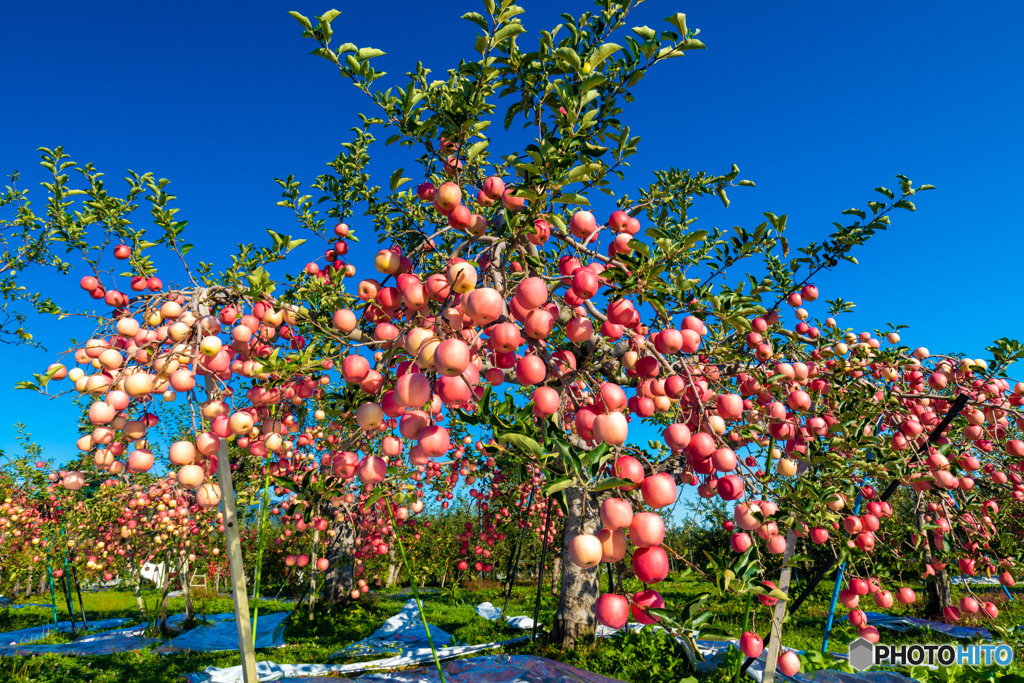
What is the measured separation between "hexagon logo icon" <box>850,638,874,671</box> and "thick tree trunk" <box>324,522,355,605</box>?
9.09 m

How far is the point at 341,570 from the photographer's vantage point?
10.5m

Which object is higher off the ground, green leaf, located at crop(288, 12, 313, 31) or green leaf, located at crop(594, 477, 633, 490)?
green leaf, located at crop(288, 12, 313, 31)

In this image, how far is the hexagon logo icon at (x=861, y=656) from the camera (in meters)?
4.11

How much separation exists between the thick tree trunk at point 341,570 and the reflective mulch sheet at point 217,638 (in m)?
1.03

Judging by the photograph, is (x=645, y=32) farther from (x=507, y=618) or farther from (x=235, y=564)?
(x=507, y=618)

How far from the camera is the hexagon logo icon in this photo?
4113mm

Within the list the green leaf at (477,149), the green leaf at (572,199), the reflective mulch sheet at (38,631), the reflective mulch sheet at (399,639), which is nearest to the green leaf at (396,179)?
the green leaf at (477,149)

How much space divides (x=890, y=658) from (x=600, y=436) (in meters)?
6.40

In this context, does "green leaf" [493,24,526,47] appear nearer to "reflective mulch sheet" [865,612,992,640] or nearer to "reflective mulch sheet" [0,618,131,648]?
"reflective mulch sheet" [865,612,992,640]

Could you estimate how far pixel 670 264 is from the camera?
1.83 m

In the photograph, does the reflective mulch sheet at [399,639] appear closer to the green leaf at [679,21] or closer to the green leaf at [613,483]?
the green leaf at [613,483]

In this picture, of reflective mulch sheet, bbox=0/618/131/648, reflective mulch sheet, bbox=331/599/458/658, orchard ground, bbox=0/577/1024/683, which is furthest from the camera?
reflective mulch sheet, bbox=0/618/131/648

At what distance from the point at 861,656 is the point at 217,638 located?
32.4 feet

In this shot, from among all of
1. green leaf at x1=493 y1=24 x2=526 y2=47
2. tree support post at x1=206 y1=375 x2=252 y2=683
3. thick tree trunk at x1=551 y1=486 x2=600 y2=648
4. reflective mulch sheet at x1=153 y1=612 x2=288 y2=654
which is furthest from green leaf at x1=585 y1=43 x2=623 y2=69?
reflective mulch sheet at x1=153 y1=612 x2=288 y2=654
